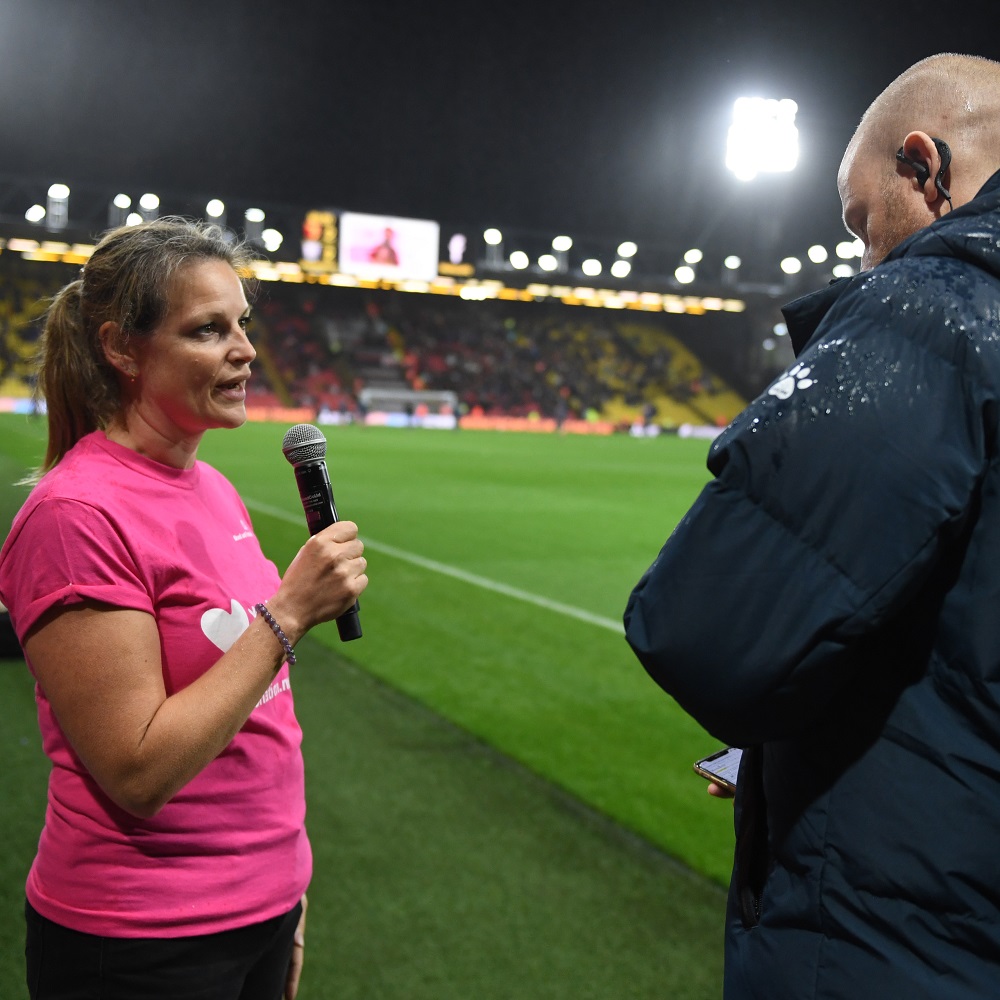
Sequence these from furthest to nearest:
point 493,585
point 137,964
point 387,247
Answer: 1. point 387,247
2. point 493,585
3. point 137,964

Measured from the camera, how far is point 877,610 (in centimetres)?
117

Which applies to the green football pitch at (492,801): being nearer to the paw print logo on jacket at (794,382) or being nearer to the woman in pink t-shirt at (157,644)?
the woman in pink t-shirt at (157,644)

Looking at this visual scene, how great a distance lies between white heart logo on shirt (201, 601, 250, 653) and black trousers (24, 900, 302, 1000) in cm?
53

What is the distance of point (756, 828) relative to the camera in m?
1.40

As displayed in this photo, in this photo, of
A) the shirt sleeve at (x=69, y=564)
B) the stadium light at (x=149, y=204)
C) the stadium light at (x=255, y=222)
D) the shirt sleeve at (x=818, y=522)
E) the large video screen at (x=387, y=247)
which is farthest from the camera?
the large video screen at (x=387, y=247)

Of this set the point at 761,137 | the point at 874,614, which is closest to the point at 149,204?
the point at 761,137

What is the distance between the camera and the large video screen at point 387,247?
48.8 metres

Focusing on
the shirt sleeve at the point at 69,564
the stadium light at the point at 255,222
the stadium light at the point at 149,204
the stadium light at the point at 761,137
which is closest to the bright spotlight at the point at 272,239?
the stadium light at the point at 255,222

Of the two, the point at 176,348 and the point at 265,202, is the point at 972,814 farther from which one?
the point at 265,202

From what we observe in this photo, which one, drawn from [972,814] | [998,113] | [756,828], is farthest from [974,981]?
[998,113]

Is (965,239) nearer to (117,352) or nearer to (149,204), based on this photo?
(117,352)

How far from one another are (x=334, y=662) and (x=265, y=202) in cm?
4604

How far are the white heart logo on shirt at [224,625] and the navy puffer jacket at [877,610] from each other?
93 centimetres

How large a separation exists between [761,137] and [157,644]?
30386mm
